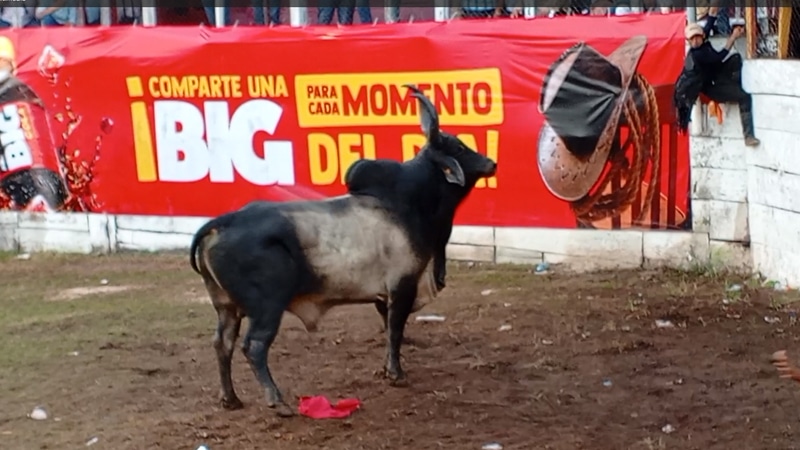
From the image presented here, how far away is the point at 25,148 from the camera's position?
14.4m

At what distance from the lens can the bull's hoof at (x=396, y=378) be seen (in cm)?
777

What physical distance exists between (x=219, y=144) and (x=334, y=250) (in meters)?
6.12

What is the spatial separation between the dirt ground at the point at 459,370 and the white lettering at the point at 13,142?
2988 millimetres

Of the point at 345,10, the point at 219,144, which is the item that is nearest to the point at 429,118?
the point at 219,144

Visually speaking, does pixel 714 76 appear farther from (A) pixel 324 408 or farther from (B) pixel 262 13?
(B) pixel 262 13

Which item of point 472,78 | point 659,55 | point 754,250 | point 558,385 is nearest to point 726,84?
point 659,55

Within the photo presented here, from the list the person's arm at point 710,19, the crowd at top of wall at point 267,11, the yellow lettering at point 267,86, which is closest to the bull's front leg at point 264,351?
the person's arm at point 710,19

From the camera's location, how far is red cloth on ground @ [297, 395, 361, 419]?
7137 mm

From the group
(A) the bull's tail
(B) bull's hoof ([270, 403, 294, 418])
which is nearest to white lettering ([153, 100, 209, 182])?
(A) the bull's tail

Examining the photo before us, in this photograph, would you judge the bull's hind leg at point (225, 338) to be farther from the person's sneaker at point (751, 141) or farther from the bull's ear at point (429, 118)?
the person's sneaker at point (751, 141)

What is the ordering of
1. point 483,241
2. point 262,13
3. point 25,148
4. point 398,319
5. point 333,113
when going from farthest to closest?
point 262,13
point 25,148
point 333,113
point 483,241
point 398,319

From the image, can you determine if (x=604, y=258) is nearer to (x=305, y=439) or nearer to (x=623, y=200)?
(x=623, y=200)

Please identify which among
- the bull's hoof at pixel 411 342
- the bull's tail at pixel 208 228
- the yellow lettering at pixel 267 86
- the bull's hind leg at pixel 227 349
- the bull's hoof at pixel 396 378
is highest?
the bull's tail at pixel 208 228

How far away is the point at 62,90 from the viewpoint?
45.9 ft
